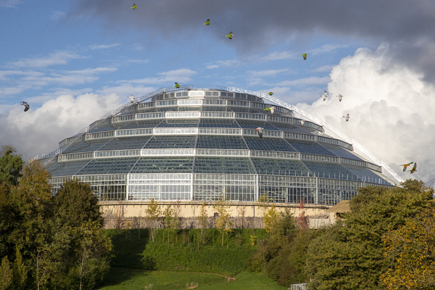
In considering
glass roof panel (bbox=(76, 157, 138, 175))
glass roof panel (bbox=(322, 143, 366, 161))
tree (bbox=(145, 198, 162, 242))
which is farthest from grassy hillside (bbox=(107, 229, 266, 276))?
glass roof panel (bbox=(322, 143, 366, 161))

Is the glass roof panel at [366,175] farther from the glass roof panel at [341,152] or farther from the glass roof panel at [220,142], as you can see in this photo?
the glass roof panel at [220,142]

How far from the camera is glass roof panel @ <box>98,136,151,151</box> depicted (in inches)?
4318

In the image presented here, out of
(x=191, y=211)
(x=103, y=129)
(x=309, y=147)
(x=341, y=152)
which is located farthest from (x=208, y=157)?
(x=341, y=152)

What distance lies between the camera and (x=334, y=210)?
3297 inches

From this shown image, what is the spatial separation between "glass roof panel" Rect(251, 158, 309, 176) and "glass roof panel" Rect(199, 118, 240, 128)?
1343cm

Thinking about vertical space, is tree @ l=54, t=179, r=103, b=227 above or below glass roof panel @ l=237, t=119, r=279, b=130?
below

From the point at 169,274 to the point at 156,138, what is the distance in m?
44.1

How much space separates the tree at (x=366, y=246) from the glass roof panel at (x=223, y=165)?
166ft

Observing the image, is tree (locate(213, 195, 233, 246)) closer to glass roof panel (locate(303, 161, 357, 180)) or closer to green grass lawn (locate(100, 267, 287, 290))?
green grass lawn (locate(100, 267, 287, 290))

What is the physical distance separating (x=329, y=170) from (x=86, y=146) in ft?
182

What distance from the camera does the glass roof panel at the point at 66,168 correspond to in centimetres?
10749

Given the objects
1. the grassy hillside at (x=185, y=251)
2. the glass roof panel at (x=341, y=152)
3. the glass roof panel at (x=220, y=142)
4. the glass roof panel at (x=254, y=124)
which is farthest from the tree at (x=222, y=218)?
the glass roof panel at (x=341, y=152)

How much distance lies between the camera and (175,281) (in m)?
69.4

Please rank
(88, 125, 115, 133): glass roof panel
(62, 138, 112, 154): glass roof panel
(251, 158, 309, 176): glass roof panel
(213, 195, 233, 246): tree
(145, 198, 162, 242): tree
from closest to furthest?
(213, 195, 233, 246): tree → (145, 198, 162, 242): tree → (251, 158, 309, 176): glass roof panel → (62, 138, 112, 154): glass roof panel → (88, 125, 115, 133): glass roof panel
